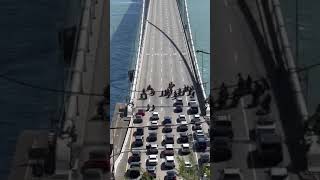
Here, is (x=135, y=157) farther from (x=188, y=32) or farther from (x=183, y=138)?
(x=188, y=32)

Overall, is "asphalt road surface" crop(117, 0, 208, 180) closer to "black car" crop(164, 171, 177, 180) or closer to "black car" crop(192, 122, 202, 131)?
"black car" crop(192, 122, 202, 131)

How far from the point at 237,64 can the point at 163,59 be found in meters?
16.6

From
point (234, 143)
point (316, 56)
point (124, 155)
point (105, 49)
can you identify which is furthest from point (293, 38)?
point (124, 155)

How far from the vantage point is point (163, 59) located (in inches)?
773

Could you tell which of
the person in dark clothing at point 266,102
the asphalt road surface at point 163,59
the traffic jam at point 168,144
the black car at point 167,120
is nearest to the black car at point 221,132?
the person in dark clothing at point 266,102

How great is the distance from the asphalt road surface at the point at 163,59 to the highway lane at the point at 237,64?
783cm

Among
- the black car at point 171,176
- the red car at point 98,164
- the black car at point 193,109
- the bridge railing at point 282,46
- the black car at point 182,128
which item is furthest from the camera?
the black car at point 193,109

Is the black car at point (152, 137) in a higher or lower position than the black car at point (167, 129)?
lower

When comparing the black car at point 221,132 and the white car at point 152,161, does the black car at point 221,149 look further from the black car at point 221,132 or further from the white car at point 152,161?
the white car at point 152,161

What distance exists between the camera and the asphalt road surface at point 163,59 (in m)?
13.9

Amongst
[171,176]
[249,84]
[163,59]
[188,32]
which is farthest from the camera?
[163,59]

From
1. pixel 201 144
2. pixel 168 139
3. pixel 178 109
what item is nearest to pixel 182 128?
pixel 178 109

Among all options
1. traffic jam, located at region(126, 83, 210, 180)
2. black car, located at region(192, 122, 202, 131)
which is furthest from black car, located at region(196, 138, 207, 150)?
black car, located at region(192, 122, 202, 131)

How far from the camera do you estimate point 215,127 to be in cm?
306
